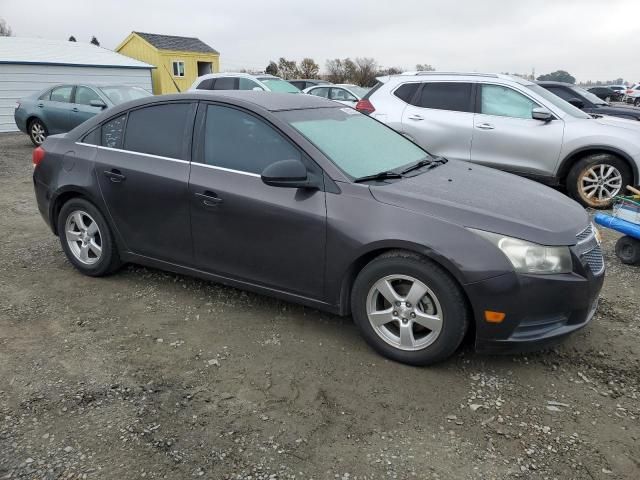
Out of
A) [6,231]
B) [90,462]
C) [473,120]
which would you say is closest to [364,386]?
[90,462]

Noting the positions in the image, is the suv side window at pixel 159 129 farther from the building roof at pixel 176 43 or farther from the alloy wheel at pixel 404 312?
the building roof at pixel 176 43

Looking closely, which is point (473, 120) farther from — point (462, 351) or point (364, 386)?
point (364, 386)

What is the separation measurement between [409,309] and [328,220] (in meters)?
0.75

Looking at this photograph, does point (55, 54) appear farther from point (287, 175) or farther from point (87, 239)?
point (287, 175)

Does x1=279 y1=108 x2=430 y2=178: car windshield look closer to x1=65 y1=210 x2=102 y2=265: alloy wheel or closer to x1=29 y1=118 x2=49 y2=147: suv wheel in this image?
x1=65 y1=210 x2=102 y2=265: alloy wheel

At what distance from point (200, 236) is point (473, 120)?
5.12 meters

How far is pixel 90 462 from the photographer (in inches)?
99.8

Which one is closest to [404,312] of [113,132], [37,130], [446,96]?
[113,132]

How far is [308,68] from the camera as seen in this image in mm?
47688

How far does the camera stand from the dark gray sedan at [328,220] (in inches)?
121

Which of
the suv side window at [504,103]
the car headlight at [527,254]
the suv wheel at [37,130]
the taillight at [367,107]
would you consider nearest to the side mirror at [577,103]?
the suv side window at [504,103]

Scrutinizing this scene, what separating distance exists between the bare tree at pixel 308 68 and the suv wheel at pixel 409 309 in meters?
46.1

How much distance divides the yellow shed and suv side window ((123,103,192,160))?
28.7 metres

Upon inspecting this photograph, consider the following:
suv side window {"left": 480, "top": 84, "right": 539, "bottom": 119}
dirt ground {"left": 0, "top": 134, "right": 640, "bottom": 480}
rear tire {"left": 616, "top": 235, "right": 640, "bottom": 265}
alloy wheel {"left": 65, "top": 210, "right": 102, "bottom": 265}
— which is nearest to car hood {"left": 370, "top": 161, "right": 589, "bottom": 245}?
dirt ground {"left": 0, "top": 134, "right": 640, "bottom": 480}
